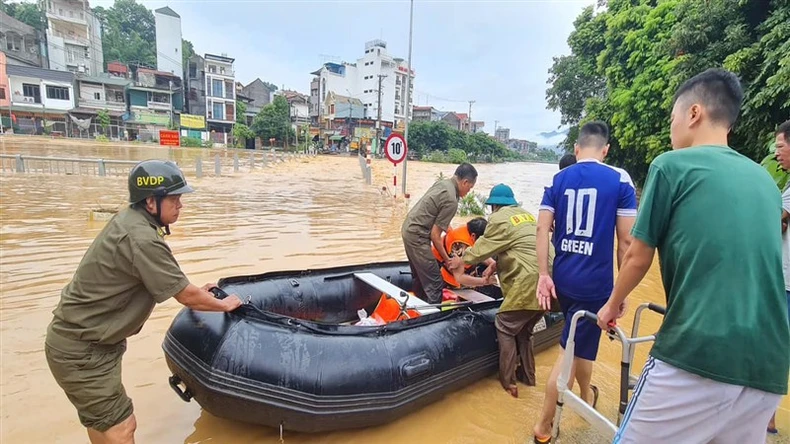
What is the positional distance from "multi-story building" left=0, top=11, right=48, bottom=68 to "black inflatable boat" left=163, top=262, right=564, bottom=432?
5512cm

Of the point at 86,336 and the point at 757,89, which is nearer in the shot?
the point at 86,336

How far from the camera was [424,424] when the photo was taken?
110 inches

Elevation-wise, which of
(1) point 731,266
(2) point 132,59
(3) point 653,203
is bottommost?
(1) point 731,266

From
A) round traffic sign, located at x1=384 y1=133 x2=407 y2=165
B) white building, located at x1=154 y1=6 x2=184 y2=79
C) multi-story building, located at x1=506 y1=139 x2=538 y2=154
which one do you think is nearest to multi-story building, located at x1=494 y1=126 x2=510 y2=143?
multi-story building, located at x1=506 y1=139 x2=538 y2=154

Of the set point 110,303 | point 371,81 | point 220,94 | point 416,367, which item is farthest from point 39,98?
point 416,367

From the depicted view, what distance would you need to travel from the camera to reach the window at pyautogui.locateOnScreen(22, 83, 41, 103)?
1440 inches

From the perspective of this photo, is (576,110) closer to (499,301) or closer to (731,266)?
(499,301)

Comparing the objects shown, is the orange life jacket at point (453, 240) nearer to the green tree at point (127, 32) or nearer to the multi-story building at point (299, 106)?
the multi-story building at point (299, 106)

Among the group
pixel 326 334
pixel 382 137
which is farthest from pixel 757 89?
pixel 382 137

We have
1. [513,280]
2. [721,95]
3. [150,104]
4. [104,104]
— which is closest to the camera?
[721,95]

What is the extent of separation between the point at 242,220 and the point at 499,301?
7.45 m

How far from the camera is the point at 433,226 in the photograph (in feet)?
13.1

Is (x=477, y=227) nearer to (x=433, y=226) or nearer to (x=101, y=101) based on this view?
(x=433, y=226)

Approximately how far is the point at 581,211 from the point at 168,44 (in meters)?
58.4
